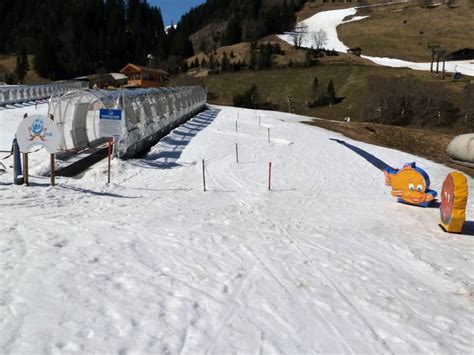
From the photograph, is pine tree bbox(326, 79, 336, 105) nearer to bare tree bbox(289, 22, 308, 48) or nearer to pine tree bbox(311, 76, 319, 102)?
pine tree bbox(311, 76, 319, 102)

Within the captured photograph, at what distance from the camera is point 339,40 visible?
141125 mm

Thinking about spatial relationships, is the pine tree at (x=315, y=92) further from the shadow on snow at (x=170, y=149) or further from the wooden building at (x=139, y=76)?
the shadow on snow at (x=170, y=149)

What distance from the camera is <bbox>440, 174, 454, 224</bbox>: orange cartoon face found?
37.9ft

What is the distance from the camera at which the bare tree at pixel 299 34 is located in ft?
436

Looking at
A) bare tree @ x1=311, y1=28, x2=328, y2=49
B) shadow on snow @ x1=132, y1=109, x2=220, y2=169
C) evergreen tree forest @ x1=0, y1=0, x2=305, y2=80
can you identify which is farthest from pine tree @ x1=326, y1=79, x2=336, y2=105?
bare tree @ x1=311, y1=28, x2=328, y2=49

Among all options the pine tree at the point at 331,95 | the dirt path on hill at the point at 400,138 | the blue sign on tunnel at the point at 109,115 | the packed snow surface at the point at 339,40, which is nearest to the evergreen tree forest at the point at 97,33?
the packed snow surface at the point at 339,40

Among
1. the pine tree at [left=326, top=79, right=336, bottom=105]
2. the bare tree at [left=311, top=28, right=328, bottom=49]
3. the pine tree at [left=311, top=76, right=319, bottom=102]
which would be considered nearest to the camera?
the pine tree at [left=326, top=79, right=336, bottom=105]

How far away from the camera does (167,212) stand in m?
12.1

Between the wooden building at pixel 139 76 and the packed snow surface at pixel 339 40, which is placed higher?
the packed snow surface at pixel 339 40

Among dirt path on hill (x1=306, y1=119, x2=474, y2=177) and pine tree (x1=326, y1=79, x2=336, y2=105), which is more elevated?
pine tree (x1=326, y1=79, x2=336, y2=105)

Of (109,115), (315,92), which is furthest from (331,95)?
(109,115)

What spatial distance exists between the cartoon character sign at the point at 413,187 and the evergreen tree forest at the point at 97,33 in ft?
355

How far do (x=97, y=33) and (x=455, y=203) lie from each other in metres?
151

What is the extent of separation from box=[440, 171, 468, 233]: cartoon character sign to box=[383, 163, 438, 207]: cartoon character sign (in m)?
2.45
